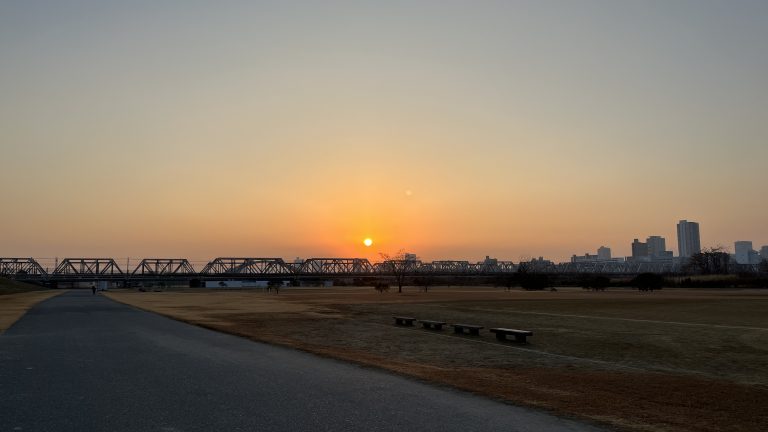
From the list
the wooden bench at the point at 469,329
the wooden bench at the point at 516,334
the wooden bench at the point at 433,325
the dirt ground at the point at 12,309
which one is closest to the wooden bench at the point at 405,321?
the wooden bench at the point at 433,325

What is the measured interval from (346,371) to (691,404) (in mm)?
8527

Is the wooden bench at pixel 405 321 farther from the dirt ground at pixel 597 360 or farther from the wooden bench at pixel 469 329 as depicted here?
the wooden bench at pixel 469 329

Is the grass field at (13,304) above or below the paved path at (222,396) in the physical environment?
below

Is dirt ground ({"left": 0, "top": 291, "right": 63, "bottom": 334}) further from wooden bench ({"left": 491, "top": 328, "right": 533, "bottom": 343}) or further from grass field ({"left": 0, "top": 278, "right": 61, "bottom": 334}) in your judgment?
wooden bench ({"left": 491, "top": 328, "right": 533, "bottom": 343})

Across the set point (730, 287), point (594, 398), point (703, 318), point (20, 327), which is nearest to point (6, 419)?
point (594, 398)

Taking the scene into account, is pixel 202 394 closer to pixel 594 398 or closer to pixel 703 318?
pixel 594 398

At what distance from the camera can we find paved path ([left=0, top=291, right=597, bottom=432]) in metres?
9.70

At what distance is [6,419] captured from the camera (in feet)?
32.6

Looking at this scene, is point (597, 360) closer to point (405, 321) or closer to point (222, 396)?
point (222, 396)

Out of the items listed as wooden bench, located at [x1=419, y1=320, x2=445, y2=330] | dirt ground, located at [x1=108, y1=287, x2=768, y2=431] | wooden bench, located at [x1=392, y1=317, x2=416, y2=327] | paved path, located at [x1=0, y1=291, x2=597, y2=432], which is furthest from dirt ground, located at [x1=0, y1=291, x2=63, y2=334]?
wooden bench, located at [x1=419, y1=320, x2=445, y2=330]

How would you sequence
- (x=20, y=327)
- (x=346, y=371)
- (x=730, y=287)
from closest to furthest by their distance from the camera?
(x=346, y=371) < (x=20, y=327) < (x=730, y=287)

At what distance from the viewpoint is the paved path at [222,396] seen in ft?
31.8

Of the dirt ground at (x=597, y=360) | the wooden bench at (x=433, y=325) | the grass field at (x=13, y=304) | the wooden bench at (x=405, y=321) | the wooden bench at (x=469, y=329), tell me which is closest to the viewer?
the dirt ground at (x=597, y=360)

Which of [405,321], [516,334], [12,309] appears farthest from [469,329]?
[12,309]
